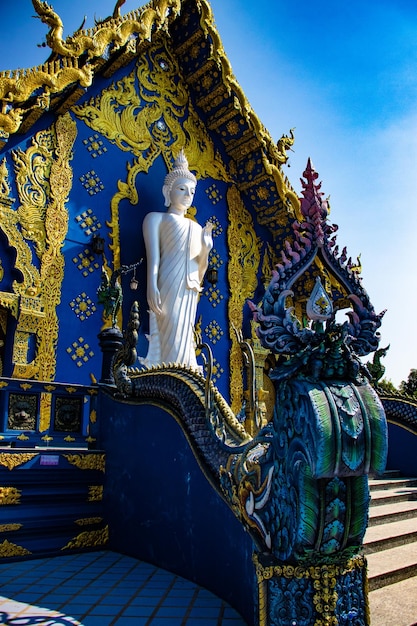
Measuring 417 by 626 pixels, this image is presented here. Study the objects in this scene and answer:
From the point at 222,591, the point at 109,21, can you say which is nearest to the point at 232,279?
the point at 109,21

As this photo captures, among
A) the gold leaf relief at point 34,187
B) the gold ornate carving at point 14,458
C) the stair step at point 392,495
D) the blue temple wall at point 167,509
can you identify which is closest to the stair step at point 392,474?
the stair step at point 392,495

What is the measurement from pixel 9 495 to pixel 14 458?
303 millimetres

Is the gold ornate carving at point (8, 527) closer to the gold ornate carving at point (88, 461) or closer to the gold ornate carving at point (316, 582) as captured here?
the gold ornate carving at point (88, 461)

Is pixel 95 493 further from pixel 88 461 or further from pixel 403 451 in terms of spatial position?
pixel 403 451

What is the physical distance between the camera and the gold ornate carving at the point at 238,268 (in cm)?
955

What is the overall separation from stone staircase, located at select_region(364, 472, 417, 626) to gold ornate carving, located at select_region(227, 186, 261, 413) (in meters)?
4.08

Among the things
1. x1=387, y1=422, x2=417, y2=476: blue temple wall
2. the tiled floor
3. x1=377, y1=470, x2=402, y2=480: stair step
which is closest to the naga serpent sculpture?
the tiled floor

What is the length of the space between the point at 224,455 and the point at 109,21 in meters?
6.99

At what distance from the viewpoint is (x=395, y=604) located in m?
3.16

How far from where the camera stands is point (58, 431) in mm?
5234

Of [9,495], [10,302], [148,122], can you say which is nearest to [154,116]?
[148,122]

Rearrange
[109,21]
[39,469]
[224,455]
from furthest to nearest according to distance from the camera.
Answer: [109,21], [39,469], [224,455]

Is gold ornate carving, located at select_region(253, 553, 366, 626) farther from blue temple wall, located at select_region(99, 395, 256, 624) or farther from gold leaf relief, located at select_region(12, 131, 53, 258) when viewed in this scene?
gold leaf relief, located at select_region(12, 131, 53, 258)

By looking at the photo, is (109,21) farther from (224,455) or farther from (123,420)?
(224,455)
